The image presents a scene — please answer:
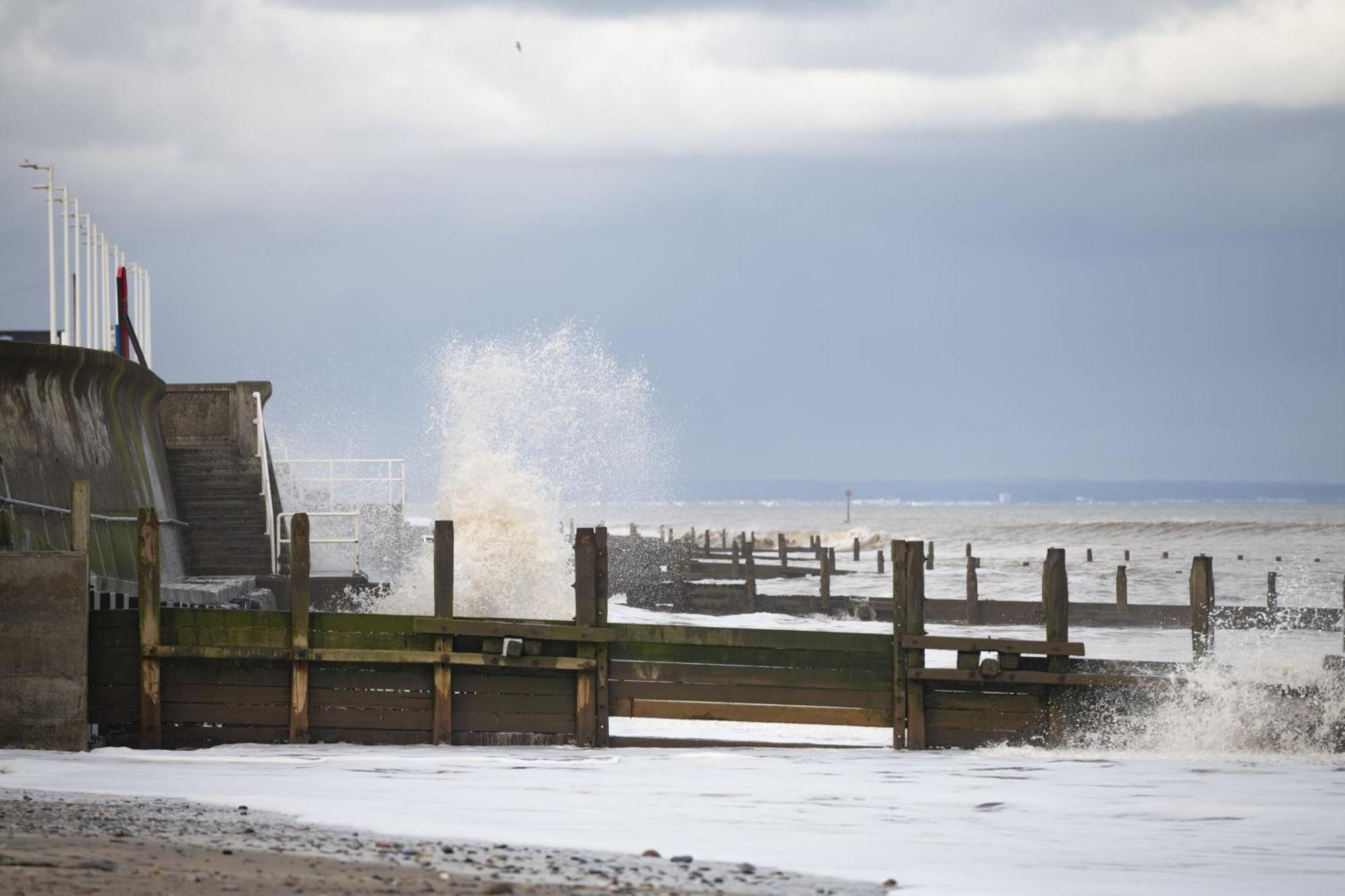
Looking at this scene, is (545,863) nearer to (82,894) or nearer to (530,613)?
(82,894)

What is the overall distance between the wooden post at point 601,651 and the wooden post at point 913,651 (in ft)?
8.32

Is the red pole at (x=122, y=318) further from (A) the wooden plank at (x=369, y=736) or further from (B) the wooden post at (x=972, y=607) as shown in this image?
(B) the wooden post at (x=972, y=607)

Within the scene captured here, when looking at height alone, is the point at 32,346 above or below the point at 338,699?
above

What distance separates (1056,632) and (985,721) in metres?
0.97

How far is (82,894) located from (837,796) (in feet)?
19.2

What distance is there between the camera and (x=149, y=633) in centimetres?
1302

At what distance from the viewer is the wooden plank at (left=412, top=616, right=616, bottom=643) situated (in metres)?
13.2

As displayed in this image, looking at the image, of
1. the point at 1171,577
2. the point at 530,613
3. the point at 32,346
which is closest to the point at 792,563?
the point at 1171,577

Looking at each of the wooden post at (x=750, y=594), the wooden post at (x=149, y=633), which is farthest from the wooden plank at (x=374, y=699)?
the wooden post at (x=750, y=594)

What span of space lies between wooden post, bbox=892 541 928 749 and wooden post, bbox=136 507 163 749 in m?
6.24

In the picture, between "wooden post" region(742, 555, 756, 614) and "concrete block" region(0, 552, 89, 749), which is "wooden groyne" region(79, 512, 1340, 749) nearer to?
"concrete block" region(0, 552, 89, 749)

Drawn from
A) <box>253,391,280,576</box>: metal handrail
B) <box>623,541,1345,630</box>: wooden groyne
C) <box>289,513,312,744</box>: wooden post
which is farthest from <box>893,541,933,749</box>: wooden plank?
<box>623,541,1345,630</box>: wooden groyne

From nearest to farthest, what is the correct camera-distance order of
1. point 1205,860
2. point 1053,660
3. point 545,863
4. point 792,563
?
point 545,863
point 1205,860
point 1053,660
point 792,563

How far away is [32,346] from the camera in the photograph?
52.7 ft
